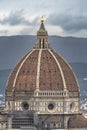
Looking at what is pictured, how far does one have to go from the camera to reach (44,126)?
144 m

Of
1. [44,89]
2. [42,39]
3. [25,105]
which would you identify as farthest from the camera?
[42,39]

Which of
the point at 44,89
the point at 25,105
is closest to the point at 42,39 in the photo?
the point at 44,89

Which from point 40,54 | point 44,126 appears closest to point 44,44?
point 40,54

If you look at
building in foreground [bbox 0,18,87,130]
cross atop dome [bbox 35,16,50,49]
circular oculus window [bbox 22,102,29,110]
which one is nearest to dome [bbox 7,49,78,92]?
building in foreground [bbox 0,18,87,130]

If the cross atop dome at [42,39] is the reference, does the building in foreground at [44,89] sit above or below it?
below

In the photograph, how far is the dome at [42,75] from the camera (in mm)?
147875

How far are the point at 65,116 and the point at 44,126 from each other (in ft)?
15.6

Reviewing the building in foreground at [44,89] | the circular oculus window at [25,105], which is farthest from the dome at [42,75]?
the circular oculus window at [25,105]

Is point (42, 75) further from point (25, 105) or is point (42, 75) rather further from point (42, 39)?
point (42, 39)

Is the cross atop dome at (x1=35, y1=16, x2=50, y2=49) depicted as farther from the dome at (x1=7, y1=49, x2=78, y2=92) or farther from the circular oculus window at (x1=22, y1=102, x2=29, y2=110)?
the circular oculus window at (x1=22, y1=102, x2=29, y2=110)

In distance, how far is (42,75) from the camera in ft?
486

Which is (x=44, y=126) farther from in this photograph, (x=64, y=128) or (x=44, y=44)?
(x=44, y=44)

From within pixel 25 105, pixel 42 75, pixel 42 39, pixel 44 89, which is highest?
pixel 42 39

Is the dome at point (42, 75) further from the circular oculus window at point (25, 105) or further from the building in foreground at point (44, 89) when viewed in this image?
the circular oculus window at point (25, 105)
